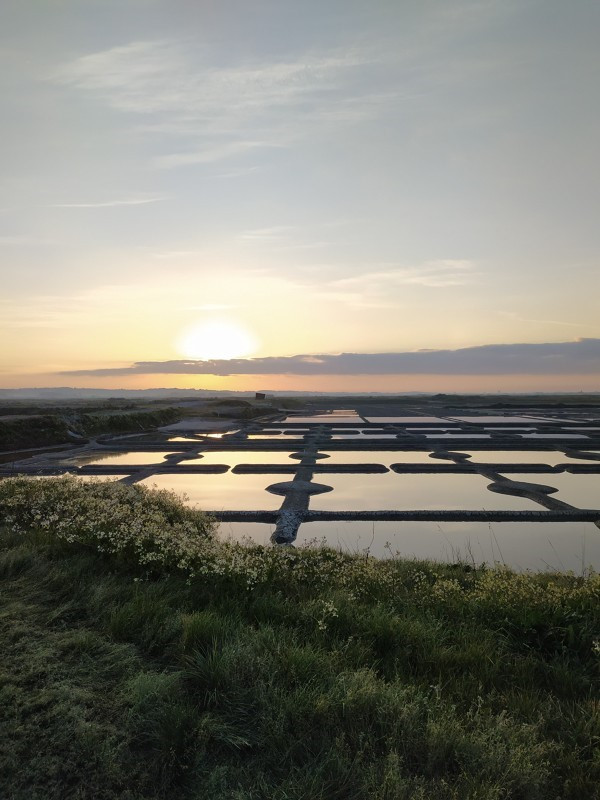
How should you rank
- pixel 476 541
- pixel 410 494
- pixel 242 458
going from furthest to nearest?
1. pixel 242 458
2. pixel 410 494
3. pixel 476 541

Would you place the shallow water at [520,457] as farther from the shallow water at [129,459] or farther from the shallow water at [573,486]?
the shallow water at [129,459]

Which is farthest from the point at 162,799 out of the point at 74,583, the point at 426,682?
the point at 74,583

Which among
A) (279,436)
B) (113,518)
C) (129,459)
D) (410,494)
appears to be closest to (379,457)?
(410,494)

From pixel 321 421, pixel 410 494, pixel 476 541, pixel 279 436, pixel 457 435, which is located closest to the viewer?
pixel 476 541

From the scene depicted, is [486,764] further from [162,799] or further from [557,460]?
[557,460]

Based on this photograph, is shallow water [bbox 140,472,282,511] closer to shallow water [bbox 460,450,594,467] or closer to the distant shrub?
the distant shrub

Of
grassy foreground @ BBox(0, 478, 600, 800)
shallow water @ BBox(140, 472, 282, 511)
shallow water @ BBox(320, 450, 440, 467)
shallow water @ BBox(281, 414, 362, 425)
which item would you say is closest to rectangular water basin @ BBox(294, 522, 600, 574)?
grassy foreground @ BBox(0, 478, 600, 800)

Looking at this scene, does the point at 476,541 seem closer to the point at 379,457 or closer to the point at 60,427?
the point at 379,457
